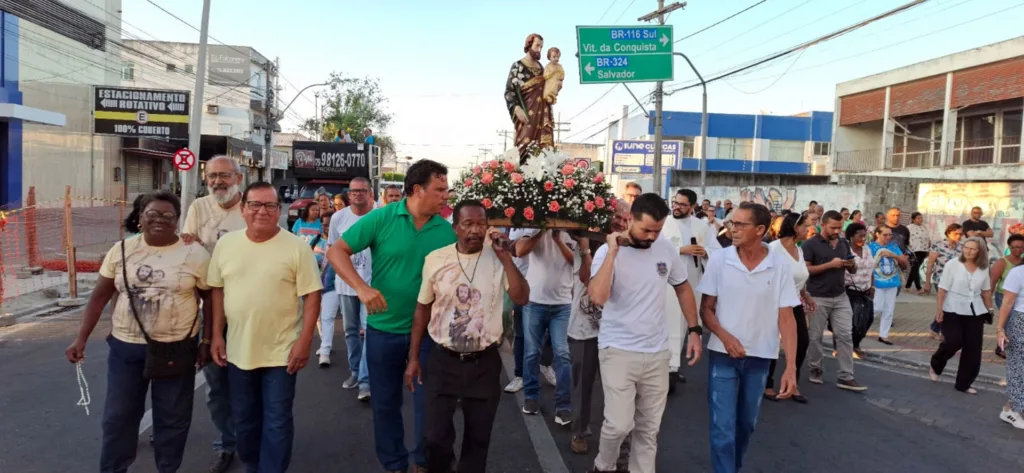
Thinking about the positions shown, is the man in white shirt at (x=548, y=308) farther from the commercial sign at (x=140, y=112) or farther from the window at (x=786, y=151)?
the window at (x=786, y=151)

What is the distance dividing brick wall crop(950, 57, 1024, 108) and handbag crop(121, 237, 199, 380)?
90.2ft

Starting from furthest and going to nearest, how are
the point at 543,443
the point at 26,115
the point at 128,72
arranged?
the point at 128,72 → the point at 26,115 → the point at 543,443

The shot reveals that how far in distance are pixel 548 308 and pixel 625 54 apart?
10308 millimetres

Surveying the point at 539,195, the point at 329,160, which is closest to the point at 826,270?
the point at 539,195

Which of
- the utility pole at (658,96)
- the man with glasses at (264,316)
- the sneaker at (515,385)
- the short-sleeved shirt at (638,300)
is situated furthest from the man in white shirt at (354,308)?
the utility pole at (658,96)

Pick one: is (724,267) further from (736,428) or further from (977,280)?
(977,280)

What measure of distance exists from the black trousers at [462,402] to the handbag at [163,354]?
1356mm

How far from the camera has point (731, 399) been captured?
4.02m

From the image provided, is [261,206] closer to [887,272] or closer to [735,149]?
[887,272]

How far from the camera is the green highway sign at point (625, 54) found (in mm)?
14547

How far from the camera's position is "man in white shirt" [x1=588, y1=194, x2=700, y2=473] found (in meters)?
3.94

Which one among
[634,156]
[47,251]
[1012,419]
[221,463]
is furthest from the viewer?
[634,156]

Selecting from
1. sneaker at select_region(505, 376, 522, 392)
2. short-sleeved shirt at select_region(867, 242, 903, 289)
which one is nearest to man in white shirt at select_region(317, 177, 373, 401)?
sneaker at select_region(505, 376, 522, 392)

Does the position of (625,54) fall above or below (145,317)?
above
